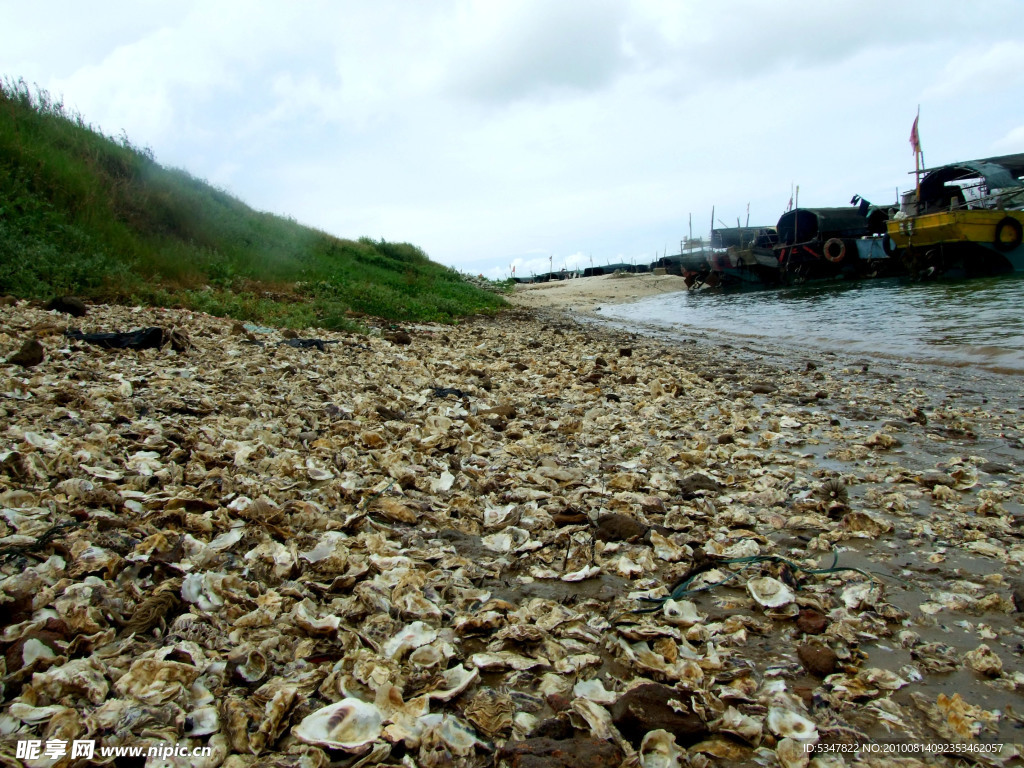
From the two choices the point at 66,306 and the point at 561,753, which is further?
the point at 66,306

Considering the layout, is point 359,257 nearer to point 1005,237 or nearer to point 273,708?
point 273,708

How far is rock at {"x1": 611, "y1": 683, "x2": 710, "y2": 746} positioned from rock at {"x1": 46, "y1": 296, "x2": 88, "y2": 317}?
8336mm

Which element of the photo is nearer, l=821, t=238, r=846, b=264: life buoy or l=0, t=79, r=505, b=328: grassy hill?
l=0, t=79, r=505, b=328: grassy hill

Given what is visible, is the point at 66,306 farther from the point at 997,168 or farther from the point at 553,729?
the point at 997,168

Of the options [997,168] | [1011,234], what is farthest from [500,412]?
[997,168]

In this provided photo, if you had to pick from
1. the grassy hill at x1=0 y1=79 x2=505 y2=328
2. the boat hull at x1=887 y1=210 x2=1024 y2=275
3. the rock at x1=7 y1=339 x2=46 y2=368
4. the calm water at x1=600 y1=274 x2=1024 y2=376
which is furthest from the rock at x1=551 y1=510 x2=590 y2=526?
the boat hull at x1=887 y1=210 x2=1024 y2=275

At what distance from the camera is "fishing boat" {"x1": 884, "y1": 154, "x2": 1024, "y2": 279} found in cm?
2962

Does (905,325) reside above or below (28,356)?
below

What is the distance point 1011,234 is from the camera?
2977 centimetres

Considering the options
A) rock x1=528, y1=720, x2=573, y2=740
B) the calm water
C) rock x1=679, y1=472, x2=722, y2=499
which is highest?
rock x1=528, y1=720, x2=573, y2=740

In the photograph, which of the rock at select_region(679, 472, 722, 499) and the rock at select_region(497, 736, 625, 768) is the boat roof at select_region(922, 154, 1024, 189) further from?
the rock at select_region(497, 736, 625, 768)

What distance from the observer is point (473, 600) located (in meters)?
2.55

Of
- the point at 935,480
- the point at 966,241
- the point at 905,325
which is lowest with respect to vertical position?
the point at 905,325

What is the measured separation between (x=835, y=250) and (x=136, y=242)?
42986mm
